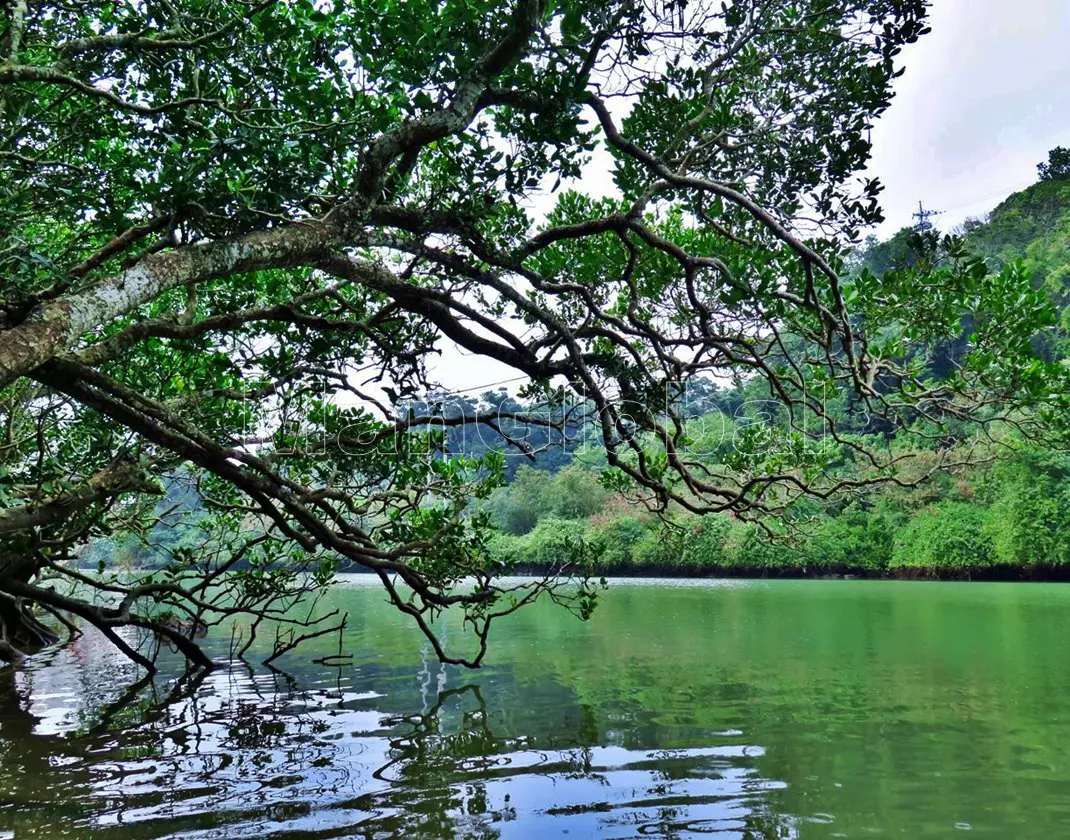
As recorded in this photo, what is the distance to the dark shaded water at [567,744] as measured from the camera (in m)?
5.31

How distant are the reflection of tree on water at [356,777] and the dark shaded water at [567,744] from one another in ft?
0.09

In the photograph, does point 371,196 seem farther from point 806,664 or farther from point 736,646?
point 736,646

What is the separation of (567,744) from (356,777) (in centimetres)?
198

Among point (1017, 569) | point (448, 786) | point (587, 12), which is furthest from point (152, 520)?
point (1017, 569)

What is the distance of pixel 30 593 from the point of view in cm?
798

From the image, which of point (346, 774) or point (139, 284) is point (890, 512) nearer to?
point (346, 774)

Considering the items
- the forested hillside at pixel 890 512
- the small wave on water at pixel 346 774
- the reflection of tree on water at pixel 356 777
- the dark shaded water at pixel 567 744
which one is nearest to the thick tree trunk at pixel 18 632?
the dark shaded water at pixel 567 744

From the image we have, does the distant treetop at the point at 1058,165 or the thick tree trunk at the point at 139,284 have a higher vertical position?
the distant treetop at the point at 1058,165

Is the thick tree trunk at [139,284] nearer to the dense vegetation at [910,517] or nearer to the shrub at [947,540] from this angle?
the dense vegetation at [910,517]

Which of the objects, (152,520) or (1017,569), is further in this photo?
(1017,569)

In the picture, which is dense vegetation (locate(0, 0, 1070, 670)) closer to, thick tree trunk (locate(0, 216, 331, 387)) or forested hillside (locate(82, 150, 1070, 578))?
thick tree trunk (locate(0, 216, 331, 387))

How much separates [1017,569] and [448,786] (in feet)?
103

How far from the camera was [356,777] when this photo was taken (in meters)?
6.21

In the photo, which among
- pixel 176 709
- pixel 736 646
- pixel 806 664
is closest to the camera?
pixel 176 709
